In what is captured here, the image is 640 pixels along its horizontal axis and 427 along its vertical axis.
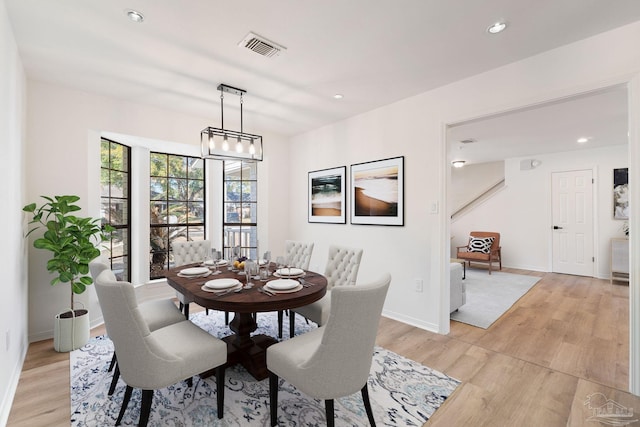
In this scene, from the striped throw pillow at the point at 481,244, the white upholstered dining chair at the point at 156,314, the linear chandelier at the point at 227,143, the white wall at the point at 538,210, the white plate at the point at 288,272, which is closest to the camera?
the white upholstered dining chair at the point at 156,314

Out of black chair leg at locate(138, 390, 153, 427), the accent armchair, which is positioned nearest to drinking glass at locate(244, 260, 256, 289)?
black chair leg at locate(138, 390, 153, 427)

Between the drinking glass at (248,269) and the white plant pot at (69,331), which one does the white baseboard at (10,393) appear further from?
the drinking glass at (248,269)

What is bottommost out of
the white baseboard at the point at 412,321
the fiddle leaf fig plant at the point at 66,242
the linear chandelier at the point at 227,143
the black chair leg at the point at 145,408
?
Answer: the white baseboard at the point at 412,321

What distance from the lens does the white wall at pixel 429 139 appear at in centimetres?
217

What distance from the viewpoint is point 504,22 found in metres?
1.98

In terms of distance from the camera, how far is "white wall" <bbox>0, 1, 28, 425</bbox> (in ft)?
5.98

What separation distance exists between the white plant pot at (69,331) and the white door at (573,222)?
27.0 ft

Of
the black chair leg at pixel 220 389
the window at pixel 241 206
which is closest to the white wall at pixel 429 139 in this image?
the window at pixel 241 206

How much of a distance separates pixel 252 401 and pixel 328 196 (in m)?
2.93

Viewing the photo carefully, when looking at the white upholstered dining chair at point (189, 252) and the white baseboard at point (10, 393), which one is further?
the white upholstered dining chair at point (189, 252)

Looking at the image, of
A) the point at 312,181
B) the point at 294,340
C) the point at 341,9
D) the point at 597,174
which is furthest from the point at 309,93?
the point at 597,174

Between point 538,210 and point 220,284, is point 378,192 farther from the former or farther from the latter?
point 538,210

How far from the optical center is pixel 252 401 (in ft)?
6.38

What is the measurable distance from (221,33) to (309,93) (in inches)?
49.6
